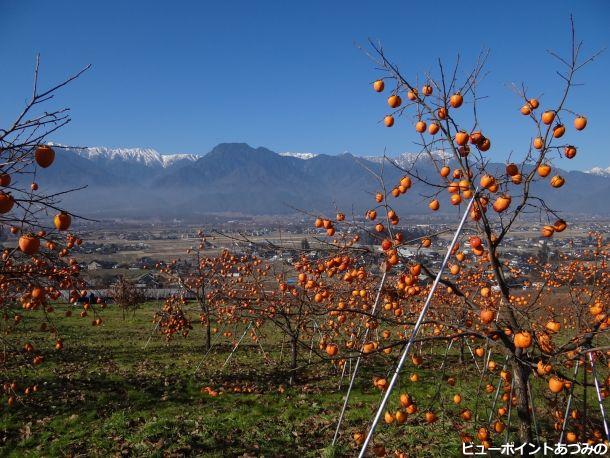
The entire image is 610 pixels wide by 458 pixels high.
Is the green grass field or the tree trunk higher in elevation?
the tree trunk

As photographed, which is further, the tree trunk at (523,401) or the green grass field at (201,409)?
the green grass field at (201,409)

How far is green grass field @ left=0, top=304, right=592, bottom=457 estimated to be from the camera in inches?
245

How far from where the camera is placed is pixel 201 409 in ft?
25.5

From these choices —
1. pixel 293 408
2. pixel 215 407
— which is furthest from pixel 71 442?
pixel 293 408

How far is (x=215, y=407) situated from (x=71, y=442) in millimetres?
2431

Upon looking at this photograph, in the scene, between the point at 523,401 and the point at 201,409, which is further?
the point at 201,409

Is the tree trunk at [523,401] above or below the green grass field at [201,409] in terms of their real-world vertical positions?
above

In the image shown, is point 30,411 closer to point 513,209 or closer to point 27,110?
point 27,110

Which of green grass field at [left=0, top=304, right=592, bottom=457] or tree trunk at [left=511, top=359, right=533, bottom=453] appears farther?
green grass field at [left=0, top=304, right=592, bottom=457]

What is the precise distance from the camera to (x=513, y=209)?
13.3 feet

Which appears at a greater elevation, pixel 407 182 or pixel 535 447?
pixel 407 182

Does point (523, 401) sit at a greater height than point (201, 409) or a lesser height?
greater

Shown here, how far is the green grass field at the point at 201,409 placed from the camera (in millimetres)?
Result: 6219

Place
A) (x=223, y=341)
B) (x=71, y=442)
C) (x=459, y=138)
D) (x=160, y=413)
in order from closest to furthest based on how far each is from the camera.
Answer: (x=459, y=138) < (x=71, y=442) < (x=160, y=413) < (x=223, y=341)
